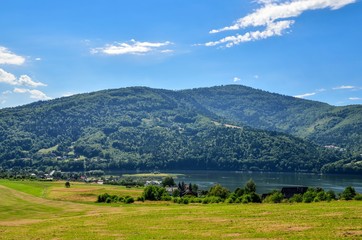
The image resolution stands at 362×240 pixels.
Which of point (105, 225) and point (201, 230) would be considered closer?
point (201, 230)

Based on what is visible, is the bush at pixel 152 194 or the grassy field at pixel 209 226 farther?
the bush at pixel 152 194

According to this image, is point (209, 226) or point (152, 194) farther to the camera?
point (152, 194)

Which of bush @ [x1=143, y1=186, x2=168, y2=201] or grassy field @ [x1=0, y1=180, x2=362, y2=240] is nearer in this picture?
grassy field @ [x1=0, y1=180, x2=362, y2=240]

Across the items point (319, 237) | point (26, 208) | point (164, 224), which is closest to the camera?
Result: point (319, 237)

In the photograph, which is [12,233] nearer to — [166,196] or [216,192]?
[166,196]

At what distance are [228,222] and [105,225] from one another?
17.3 meters

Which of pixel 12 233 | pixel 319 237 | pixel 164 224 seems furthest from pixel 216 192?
pixel 319 237

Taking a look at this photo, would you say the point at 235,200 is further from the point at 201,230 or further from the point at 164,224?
the point at 201,230

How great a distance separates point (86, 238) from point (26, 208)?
177 ft

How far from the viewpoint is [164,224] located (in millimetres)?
61875

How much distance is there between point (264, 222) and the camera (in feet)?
190

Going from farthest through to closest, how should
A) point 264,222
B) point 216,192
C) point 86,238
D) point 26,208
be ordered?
point 216,192, point 26,208, point 264,222, point 86,238

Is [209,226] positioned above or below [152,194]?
below

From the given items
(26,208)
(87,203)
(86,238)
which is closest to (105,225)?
(86,238)
